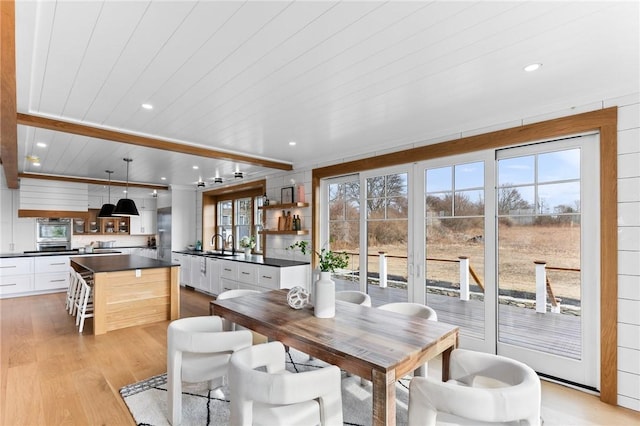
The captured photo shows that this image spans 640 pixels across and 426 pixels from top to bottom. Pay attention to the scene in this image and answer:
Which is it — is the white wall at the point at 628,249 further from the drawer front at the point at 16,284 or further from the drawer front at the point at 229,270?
the drawer front at the point at 16,284

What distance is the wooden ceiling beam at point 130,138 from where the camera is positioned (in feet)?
9.57

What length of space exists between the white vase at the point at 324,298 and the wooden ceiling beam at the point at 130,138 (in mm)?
2706

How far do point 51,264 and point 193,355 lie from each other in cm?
626

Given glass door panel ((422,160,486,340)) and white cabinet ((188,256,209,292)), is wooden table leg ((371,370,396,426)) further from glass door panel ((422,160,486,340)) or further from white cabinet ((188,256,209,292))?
white cabinet ((188,256,209,292))

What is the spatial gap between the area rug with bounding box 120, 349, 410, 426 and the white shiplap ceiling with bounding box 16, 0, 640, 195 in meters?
2.39

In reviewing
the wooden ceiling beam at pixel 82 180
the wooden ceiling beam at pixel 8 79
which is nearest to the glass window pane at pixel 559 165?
the wooden ceiling beam at pixel 8 79

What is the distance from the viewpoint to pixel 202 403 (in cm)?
242

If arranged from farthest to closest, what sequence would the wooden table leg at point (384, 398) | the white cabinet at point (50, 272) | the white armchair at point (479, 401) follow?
the white cabinet at point (50, 272) → the wooden table leg at point (384, 398) → the white armchair at point (479, 401)

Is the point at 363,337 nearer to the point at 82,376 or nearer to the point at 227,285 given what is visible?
the point at 82,376

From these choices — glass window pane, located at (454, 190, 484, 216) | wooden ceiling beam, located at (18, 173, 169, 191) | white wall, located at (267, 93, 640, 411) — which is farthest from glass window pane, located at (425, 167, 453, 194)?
wooden ceiling beam, located at (18, 173, 169, 191)

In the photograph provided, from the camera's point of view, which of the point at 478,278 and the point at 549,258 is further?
the point at 478,278

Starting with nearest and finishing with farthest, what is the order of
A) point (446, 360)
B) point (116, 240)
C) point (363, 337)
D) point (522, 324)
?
point (363, 337) < point (446, 360) < point (522, 324) < point (116, 240)

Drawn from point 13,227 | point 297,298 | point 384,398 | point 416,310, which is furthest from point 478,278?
point 13,227

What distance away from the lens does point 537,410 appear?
1396 millimetres
